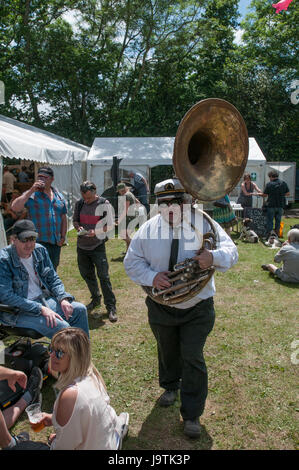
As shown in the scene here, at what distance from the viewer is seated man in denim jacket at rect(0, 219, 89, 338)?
139 inches

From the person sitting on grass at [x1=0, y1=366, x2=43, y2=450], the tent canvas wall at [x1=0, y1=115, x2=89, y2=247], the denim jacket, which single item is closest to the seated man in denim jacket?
the denim jacket

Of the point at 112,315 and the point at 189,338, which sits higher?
the point at 189,338

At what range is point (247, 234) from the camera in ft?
34.1

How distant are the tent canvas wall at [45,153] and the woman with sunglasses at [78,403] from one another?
4.55m

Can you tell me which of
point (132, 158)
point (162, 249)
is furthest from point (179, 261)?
point (132, 158)

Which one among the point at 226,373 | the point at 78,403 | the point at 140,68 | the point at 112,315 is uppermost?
the point at 140,68

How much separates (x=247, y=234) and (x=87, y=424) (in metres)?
8.83

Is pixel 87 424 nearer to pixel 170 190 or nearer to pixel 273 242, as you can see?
pixel 170 190

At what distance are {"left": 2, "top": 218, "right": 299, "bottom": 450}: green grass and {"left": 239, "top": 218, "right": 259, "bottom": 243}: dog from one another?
12.6 feet

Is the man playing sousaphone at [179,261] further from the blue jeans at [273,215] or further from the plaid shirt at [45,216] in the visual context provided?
the blue jeans at [273,215]

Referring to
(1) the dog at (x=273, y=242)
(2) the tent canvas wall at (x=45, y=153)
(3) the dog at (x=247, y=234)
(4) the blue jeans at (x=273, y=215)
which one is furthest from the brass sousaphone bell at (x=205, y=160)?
(4) the blue jeans at (x=273, y=215)

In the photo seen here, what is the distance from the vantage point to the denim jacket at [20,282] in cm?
354

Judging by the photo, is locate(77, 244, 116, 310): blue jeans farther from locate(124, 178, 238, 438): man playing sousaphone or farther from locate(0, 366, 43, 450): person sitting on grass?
locate(124, 178, 238, 438): man playing sousaphone

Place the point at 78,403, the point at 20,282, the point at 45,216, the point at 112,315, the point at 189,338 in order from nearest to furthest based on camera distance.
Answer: the point at 78,403 < the point at 189,338 < the point at 20,282 < the point at 45,216 < the point at 112,315
